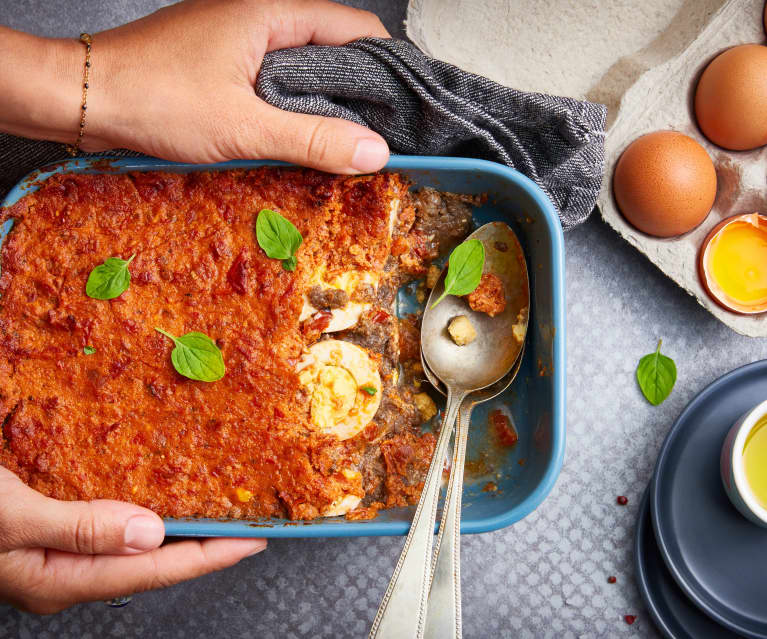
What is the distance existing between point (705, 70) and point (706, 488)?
1747 mm

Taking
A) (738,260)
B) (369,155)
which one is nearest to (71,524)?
(369,155)

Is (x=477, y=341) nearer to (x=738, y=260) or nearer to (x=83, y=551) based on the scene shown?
(x=738, y=260)

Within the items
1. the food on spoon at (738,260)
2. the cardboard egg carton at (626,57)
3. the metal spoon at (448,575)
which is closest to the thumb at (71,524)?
the metal spoon at (448,575)

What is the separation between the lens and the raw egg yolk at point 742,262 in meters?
2.64

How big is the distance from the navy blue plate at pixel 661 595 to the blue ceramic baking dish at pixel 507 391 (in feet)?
2.25

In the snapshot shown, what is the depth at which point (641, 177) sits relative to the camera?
2.53 m

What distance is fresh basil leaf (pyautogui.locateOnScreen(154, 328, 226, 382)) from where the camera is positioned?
2.27 m

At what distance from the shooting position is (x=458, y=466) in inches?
93.5

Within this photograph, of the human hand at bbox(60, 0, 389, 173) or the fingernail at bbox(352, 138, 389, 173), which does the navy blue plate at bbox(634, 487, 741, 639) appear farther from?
the human hand at bbox(60, 0, 389, 173)

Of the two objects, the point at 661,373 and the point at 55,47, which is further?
the point at 661,373

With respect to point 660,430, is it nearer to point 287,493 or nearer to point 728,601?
point 728,601

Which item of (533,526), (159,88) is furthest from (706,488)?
(159,88)

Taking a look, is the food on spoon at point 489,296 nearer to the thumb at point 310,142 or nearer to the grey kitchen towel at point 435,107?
the grey kitchen towel at point 435,107

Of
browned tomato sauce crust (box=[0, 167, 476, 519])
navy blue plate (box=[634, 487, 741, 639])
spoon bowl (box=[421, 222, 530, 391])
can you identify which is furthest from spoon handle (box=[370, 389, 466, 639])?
navy blue plate (box=[634, 487, 741, 639])
